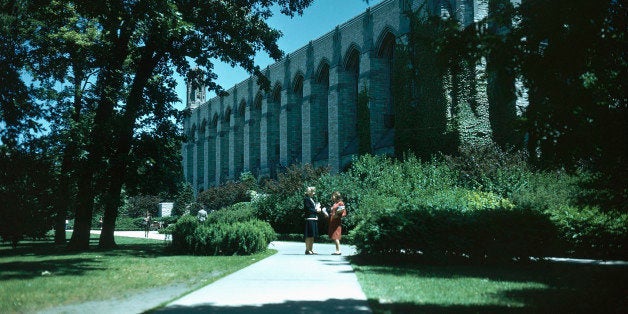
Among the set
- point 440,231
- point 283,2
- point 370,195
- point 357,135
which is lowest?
point 440,231

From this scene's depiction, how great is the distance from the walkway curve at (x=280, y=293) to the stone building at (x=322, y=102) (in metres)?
11.5

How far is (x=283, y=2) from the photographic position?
61.0 feet

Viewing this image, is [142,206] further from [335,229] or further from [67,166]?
[335,229]

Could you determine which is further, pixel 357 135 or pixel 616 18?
pixel 357 135

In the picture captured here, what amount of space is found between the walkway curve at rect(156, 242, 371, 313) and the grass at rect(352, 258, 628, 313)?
0.33m

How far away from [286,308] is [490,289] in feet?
11.4

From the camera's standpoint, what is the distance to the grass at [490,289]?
6.32m

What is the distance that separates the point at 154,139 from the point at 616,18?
15.2 meters

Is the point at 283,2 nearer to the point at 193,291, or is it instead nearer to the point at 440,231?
the point at 440,231

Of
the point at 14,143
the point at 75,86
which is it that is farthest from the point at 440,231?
the point at 75,86

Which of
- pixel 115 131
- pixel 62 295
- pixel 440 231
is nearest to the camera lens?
pixel 62 295

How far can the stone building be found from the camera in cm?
3155

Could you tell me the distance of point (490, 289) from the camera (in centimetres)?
778

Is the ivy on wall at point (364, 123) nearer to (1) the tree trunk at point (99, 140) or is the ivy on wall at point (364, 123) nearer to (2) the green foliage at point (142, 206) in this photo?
(1) the tree trunk at point (99, 140)
